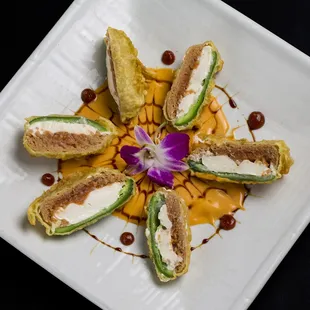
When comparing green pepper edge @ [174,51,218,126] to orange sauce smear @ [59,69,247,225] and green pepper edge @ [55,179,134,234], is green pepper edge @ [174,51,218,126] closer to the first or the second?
orange sauce smear @ [59,69,247,225]

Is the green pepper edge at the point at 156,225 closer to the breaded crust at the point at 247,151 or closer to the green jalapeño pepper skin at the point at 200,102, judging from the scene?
the breaded crust at the point at 247,151

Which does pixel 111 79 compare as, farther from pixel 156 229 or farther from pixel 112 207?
pixel 156 229

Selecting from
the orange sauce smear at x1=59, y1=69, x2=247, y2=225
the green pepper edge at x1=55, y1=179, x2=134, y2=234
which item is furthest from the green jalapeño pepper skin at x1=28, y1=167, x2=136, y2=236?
the orange sauce smear at x1=59, y1=69, x2=247, y2=225

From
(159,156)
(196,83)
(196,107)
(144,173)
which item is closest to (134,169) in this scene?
(144,173)

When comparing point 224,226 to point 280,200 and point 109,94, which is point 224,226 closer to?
point 280,200

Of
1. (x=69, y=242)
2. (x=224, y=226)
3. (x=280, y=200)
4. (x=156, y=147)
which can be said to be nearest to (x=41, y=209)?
(x=69, y=242)

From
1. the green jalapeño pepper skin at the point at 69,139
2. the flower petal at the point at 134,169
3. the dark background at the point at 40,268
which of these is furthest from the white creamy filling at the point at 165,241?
the dark background at the point at 40,268
